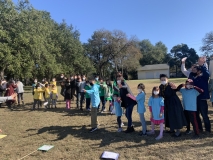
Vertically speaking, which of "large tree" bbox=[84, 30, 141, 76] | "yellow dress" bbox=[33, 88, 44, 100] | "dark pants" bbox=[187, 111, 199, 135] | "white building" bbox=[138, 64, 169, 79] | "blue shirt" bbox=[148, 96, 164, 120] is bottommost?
"dark pants" bbox=[187, 111, 199, 135]

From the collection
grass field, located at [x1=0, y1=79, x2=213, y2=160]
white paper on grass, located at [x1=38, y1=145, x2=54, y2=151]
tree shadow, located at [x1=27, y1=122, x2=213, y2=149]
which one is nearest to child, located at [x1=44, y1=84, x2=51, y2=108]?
grass field, located at [x1=0, y1=79, x2=213, y2=160]

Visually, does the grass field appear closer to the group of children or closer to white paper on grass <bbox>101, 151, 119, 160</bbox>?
white paper on grass <bbox>101, 151, 119, 160</bbox>

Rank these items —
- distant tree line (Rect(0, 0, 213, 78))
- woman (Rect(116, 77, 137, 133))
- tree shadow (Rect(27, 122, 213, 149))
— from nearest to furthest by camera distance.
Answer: tree shadow (Rect(27, 122, 213, 149)) < woman (Rect(116, 77, 137, 133)) < distant tree line (Rect(0, 0, 213, 78))

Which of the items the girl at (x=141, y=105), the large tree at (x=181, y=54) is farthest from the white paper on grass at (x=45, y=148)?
the large tree at (x=181, y=54)

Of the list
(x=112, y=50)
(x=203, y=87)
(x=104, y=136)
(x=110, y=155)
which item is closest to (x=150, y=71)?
(x=112, y=50)

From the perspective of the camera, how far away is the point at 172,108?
5.26m

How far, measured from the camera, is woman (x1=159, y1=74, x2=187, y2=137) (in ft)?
17.1

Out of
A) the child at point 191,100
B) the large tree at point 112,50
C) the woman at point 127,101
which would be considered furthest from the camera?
the large tree at point 112,50

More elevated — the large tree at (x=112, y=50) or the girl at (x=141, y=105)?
the large tree at (x=112, y=50)

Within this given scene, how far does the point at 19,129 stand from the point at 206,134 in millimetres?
6143

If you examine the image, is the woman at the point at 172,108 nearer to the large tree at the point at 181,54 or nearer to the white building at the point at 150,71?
the white building at the point at 150,71

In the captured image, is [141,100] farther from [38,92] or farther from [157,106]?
[38,92]

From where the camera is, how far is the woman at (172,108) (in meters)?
5.21

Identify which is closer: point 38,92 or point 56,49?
point 38,92
